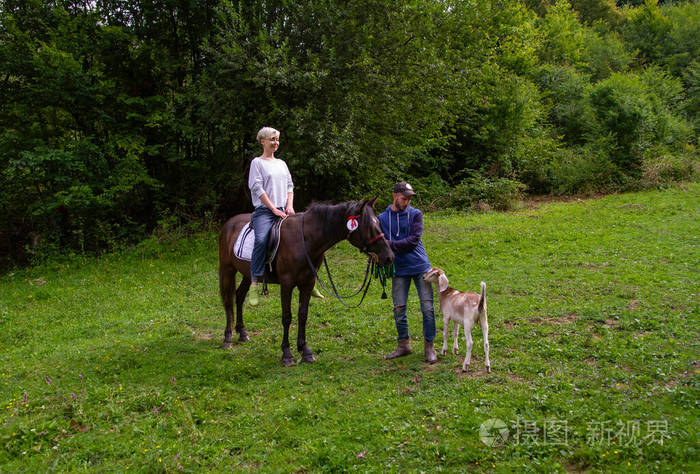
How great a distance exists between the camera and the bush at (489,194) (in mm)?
19266

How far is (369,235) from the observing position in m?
5.61

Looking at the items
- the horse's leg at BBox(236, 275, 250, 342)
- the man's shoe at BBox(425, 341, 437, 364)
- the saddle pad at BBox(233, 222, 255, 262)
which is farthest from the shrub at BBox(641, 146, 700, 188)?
the saddle pad at BBox(233, 222, 255, 262)

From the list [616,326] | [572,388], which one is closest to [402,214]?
[572,388]

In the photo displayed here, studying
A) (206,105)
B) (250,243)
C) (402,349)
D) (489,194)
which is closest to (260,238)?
(250,243)

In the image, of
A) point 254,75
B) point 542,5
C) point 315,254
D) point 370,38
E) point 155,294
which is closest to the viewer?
point 315,254

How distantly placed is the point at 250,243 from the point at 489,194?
593 inches

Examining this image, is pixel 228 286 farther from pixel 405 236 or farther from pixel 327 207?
pixel 405 236

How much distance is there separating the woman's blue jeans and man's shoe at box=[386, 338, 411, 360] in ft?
7.13

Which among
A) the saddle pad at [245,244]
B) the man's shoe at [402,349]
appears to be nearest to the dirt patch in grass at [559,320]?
the man's shoe at [402,349]

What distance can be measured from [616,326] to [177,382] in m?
6.27

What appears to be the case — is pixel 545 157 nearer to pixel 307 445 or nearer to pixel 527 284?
pixel 527 284

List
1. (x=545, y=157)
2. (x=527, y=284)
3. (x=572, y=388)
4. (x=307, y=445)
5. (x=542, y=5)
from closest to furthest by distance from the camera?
(x=307, y=445)
(x=572, y=388)
(x=527, y=284)
(x=545, y=157)
(x=542, y=5)

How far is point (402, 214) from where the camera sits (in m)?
6.11

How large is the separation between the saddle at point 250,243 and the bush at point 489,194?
45.1ft
